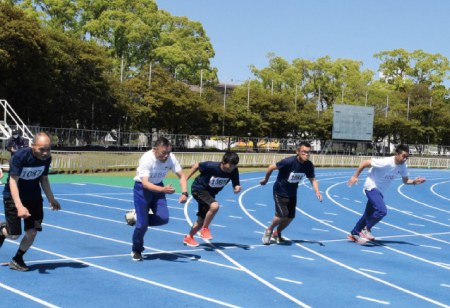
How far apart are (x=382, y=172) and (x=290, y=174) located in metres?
2.08

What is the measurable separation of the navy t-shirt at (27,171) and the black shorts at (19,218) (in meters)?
0.07

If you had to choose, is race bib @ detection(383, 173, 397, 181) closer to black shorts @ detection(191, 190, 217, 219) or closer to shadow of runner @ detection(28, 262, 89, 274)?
black shorts @ detection(191, 190, 217, 219)

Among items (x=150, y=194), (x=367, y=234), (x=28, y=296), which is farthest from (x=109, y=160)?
(x=28, y=296)

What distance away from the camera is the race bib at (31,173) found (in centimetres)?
675

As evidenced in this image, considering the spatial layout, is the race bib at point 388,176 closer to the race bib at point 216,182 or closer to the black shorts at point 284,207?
the black shorts at point 284,207

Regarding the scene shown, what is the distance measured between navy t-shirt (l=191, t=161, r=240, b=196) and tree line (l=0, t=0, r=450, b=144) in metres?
27.7

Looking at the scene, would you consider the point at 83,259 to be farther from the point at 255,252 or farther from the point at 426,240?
the point at 426,240

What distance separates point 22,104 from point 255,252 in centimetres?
3266

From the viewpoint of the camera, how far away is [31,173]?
6824mm

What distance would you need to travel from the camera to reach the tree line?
3788 cm

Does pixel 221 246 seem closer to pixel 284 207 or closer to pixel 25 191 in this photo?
pixel 284 207

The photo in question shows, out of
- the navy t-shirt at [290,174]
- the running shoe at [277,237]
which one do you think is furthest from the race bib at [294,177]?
the running shoe at [277,237]

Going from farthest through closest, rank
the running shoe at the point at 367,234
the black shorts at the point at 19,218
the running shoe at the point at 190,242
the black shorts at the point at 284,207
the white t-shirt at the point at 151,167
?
1. the running shoe at the point at 367,234
2. the black shorts at the point at 284,207
3. the running shoe at the point at 190,242
4. the white t-shirt at the point at 151,167
5. the black shorts at the point at 19,218

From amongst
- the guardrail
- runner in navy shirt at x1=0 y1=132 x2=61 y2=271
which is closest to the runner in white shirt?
runner in navy shirt at x1=0 y1=132 x2=61 y2=271
